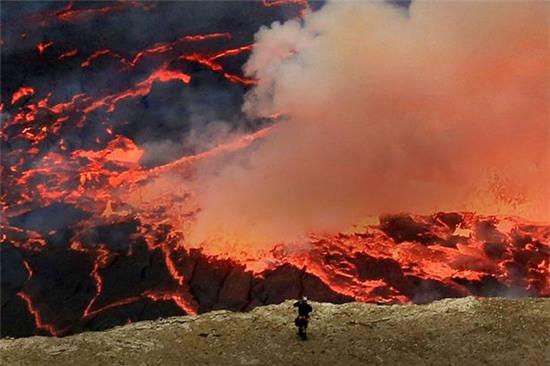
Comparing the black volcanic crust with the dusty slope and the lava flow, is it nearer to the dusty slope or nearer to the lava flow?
the lava flow

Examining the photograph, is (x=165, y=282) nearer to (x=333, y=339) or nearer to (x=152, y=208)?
(x=152, y=208)

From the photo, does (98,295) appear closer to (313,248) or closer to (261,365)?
(313,248)

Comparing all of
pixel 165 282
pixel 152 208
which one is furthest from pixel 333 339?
pixel 152 208

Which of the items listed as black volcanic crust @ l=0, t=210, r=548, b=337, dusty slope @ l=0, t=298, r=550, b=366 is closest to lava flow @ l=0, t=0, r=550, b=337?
black volcanic crust @ l=0, t=210, r=548, b=337

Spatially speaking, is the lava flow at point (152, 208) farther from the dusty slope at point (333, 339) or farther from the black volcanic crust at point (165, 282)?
the dusty slope at point (333, 339)

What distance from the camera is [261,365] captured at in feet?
51.5

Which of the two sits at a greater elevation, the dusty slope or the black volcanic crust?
the dusty slope

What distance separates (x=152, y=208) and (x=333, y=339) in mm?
15416

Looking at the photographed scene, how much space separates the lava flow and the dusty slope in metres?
5.15

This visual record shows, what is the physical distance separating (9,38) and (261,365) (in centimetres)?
3682

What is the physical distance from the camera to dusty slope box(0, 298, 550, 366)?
15.9 m

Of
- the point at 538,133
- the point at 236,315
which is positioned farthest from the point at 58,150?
the point at 538,133

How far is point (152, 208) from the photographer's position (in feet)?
96.6

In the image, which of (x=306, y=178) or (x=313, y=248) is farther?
(x=306, y=178)
